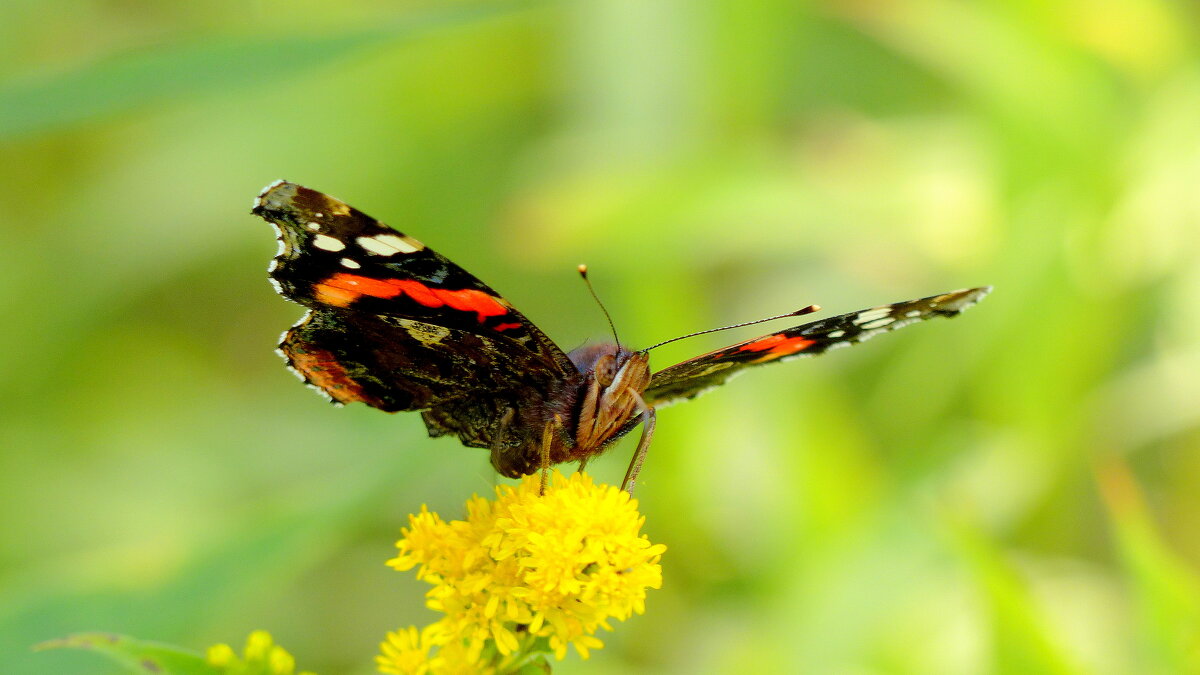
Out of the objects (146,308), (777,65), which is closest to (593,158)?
(777,65)

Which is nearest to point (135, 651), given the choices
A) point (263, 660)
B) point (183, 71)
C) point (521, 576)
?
point (263, 660)

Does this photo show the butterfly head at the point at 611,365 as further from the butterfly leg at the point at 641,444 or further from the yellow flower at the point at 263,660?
the yellow flower at the point at 263,660

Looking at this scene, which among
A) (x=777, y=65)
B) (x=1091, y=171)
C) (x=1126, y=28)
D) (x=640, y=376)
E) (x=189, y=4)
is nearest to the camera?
(x=640, y=376)

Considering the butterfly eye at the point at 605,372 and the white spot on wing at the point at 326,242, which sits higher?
the white spot on wing at the point at 326,242

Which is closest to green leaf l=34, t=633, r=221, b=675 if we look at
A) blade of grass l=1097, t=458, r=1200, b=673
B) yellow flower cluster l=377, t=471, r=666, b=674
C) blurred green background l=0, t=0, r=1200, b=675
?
yellow flower cluster l=377, t=471, r=666, b=674

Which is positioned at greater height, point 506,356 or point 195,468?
point 506,356

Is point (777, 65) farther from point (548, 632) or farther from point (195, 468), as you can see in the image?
point (548, 632)

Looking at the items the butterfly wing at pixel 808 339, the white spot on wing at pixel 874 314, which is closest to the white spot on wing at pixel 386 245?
the butterfly wing at pixel 808 339
